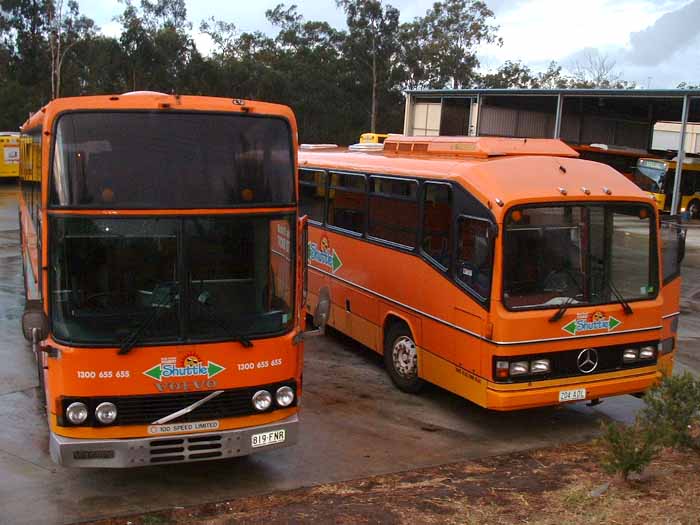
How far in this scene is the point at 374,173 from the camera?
1042cm

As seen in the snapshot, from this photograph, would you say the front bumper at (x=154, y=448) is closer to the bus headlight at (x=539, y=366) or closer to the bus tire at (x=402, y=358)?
the bus headlight at (x=539, y=366)

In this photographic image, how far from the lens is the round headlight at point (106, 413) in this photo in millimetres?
5992

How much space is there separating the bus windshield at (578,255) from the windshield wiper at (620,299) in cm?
1

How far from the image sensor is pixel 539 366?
784cm

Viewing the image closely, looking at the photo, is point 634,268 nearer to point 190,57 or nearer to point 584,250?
point 584,250

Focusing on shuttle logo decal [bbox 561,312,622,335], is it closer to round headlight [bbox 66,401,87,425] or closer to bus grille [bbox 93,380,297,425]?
bus grille [bbox 93,380,297,425]

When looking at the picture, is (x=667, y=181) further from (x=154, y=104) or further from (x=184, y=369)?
(x=184, y=369)

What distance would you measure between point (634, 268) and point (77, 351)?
18.5ft

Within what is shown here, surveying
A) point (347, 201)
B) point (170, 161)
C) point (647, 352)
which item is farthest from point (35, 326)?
point (647, 352)

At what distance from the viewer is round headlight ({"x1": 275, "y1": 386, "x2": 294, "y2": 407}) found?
648 centimetres

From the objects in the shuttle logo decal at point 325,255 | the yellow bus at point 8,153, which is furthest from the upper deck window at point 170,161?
the yellow bus at point 8,153

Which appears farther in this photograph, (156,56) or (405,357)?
(156,56)

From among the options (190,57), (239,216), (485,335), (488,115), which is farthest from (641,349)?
(190,57)

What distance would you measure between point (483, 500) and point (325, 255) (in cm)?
608
